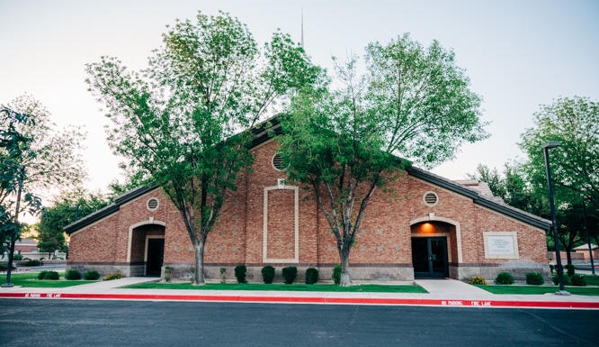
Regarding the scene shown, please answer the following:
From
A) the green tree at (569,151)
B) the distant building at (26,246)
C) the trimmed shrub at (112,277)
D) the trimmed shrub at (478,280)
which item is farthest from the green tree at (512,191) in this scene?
the distant building at (26,246)

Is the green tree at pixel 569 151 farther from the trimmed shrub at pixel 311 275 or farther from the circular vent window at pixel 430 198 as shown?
the trimmed shrub at pixel 311 275

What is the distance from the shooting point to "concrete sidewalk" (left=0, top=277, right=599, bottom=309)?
41.8 feet

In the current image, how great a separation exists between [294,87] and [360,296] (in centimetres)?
1118

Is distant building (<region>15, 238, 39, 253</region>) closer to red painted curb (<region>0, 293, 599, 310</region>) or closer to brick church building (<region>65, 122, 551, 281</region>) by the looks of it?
brick church building (<region>65, 122, 551, 281</region>)

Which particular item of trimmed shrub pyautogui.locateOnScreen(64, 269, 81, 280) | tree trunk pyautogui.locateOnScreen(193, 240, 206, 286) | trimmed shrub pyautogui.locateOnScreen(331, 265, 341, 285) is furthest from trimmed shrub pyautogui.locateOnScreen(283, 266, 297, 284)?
trimmed shrub pyautogui.locateOnScreen(64, 269, 81, 280)

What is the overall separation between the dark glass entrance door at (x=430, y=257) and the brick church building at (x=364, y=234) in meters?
0.06

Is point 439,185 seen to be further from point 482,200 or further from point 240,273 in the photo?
point 240,273

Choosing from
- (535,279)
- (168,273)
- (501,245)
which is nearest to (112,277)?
(168,273)

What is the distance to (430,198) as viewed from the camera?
20.4 m

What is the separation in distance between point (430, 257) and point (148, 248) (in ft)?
59.5

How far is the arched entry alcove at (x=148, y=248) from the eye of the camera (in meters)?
22.9

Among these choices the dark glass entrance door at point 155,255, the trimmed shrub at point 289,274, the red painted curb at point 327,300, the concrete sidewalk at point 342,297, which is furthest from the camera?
the dark glass entrance door at point 155,255

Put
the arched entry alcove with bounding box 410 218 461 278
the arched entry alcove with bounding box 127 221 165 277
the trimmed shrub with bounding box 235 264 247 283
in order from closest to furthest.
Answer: the trimmed shrub with bounding box 235 264 247 283, the arched entry alcove with bounding box 410 218 461 278, the arched entry alcove with bounding box 127 221 165 277

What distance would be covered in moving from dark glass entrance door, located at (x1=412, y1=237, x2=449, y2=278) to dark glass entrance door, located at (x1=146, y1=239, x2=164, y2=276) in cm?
1641
